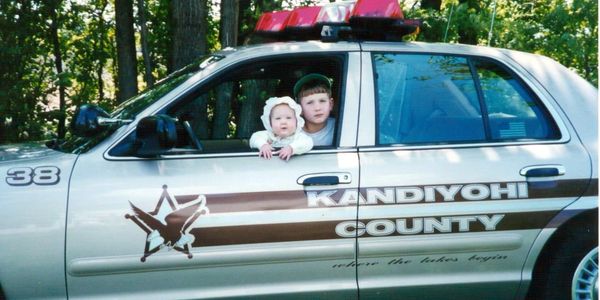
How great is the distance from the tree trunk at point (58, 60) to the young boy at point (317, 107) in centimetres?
612

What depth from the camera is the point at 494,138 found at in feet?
14.3

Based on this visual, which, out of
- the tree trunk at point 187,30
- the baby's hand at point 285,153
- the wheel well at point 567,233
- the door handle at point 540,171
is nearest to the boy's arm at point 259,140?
the baby's hand at point 285,153

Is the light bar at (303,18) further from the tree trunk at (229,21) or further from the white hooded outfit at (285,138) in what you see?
the tree trunk at (229,21)

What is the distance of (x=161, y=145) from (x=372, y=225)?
116 cm

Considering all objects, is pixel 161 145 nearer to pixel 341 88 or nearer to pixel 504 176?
pixel 341 88

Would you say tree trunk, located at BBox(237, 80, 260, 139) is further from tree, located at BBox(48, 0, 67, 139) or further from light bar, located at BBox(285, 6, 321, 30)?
tree, located at BBox(48, 0, 67, 139)

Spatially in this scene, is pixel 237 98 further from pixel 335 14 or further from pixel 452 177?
pixel 452 177

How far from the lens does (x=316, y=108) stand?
450 cm

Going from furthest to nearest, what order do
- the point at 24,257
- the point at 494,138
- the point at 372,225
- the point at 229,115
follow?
1. the point at 229,115
2. the point at 494,138
3. the point at 372,225
4. the point at 24,257

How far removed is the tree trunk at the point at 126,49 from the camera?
33.3ft

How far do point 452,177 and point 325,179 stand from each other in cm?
69

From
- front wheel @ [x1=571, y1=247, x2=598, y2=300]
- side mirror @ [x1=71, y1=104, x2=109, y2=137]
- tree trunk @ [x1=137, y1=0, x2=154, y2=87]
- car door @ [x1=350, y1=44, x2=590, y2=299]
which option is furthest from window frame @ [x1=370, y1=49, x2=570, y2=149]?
tree trunk @ [x1=137, y1=0, x2=154, y2=87]

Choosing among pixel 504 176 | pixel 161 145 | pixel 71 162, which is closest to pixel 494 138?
pixel 504 176

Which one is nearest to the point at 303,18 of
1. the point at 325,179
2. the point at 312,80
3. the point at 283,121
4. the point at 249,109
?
the point at 312,80
